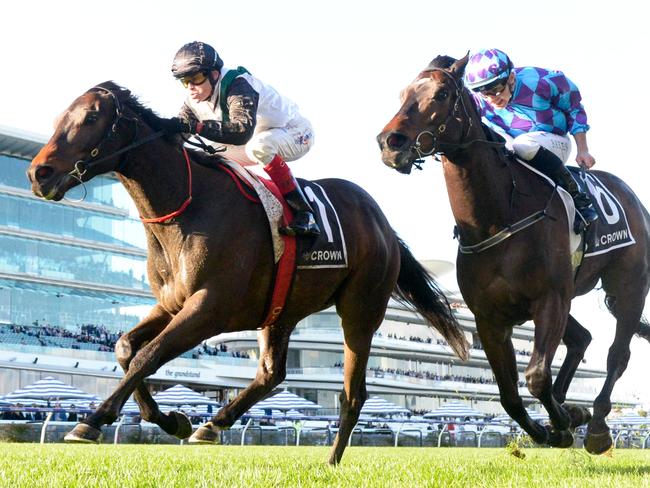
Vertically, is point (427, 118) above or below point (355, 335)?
above

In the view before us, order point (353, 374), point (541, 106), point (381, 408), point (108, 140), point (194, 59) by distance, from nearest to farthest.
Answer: point (108, 140)
point (194, 59)
point (353, 374)
point (541, 106)
point (381, 408)

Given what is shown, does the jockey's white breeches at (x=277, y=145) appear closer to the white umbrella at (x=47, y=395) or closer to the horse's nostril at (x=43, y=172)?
the horse's nostril at (x=43, y=172)

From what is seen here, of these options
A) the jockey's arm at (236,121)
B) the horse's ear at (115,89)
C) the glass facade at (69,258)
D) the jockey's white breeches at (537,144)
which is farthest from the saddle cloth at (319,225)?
the glass facade at (69,258)

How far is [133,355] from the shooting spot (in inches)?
217

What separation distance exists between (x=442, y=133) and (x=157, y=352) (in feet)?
7.40

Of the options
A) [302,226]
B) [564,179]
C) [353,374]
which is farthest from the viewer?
[353,374]

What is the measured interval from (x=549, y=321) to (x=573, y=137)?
1.78 meters

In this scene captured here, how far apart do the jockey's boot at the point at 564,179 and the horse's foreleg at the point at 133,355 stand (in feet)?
8.85

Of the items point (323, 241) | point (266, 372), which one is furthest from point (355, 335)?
point (323, 241)

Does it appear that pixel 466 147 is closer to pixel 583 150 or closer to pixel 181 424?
pixel 583 150

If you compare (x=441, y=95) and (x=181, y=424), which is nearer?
(x=181, y=424)

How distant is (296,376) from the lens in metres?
60.7

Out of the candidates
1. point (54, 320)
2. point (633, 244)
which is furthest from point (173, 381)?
point (633, 244)

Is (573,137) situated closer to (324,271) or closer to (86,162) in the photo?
(324,271)
